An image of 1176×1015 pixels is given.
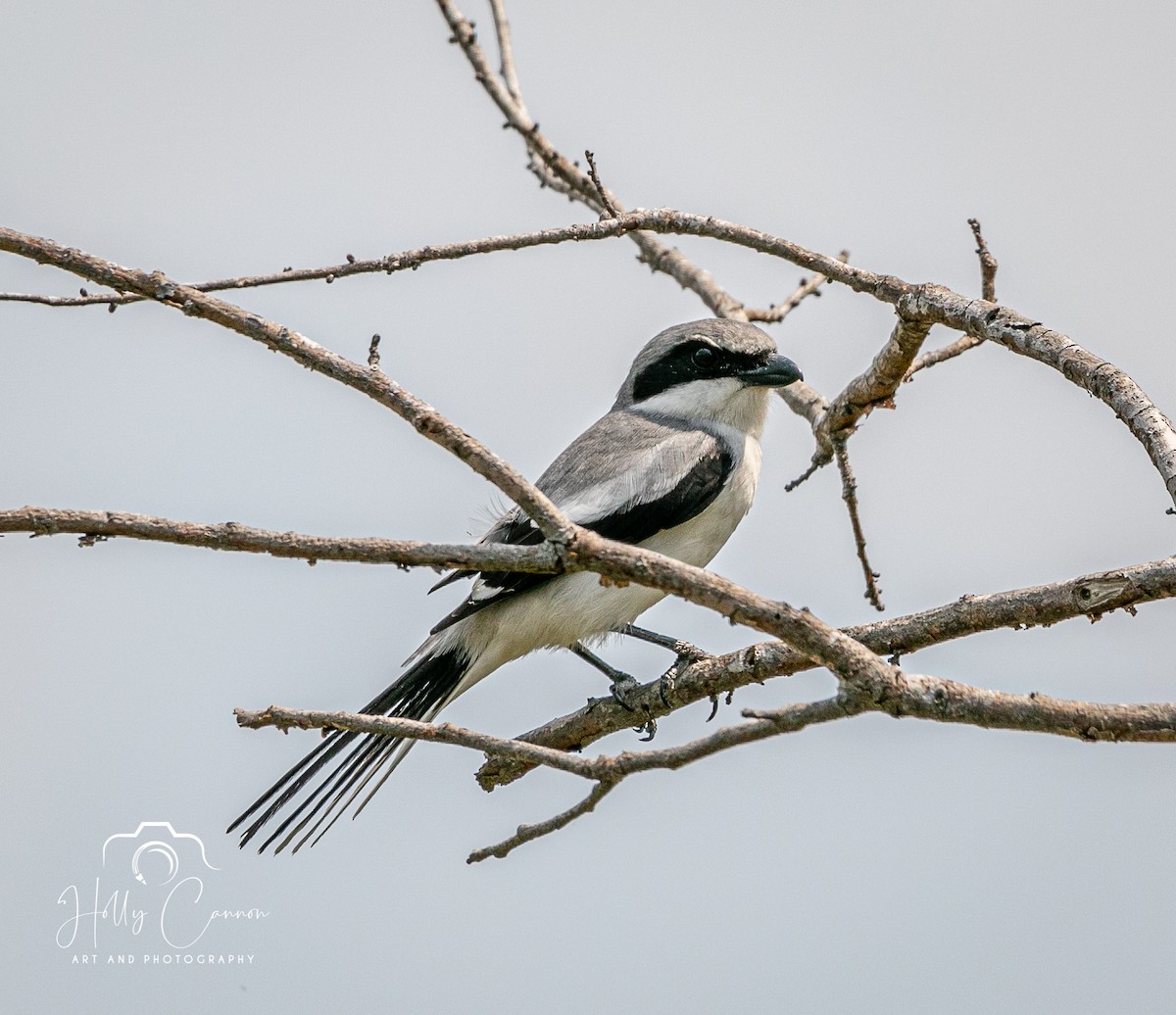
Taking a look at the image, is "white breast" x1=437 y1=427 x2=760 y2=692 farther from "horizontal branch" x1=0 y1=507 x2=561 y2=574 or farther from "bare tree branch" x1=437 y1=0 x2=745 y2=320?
"horizontal branch" x1=0 y1=507 x2=561 y2=574

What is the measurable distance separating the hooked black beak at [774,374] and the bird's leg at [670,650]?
1.34 meters

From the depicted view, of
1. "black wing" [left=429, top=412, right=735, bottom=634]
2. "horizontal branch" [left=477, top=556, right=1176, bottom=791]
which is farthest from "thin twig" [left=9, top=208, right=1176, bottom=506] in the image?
"black wing" [left=429, top=412, right=735, bottom=634]

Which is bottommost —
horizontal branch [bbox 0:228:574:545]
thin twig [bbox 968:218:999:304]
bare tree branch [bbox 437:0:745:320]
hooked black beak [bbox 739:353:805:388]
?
horizontal branch [bbox 0:228:574:545]

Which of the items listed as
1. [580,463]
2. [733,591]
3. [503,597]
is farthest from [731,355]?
[733,591]

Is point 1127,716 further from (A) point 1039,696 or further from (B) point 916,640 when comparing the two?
(B) point 916,640

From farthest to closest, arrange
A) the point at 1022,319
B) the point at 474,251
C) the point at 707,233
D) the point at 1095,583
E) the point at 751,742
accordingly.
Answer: the point at 707,233, the point at 474,251, the point at 1022,319, the point at 1095,583, the point at 751,742

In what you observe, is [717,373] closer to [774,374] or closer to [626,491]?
[774,374]

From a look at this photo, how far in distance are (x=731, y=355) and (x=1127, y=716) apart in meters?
3.89

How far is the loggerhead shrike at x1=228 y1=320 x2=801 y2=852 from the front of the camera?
5.55 meters

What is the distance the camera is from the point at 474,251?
4.13m

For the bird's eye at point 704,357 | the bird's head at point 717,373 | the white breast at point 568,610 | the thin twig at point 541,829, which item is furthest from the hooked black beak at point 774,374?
the thin twig at point 541,829

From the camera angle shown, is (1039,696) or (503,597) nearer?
(1039,696)

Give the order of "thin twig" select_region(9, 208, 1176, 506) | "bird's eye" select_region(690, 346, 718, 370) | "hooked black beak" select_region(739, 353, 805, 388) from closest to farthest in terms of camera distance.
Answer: "thin twig" select_region(9, 208, 1176, 506)
"hooked black beak" select_region(739, 353, 805, 388)
"bird's eye" select_region(690, 346, 718, 370)

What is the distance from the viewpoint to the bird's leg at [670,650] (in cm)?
512
